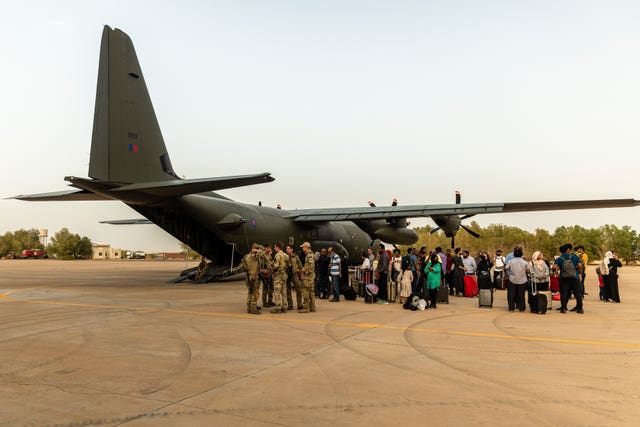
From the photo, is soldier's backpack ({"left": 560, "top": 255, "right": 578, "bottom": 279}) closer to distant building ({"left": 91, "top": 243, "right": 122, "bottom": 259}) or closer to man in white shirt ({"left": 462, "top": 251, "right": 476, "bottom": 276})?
man in white shirt ({"left": 462, "top": 251, "right": 476, "bottom": 276})

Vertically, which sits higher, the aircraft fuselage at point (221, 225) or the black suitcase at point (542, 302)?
the aircraft fuselage at point (221, 225)

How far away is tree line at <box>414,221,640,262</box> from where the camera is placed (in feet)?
225

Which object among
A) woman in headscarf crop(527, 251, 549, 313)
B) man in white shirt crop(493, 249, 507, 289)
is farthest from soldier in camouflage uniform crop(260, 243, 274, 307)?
man in white shirt crop(493, 249, 507, 289)

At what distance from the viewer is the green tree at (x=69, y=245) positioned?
306 ft

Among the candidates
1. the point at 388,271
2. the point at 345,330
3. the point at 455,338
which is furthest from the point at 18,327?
the point at 388,271

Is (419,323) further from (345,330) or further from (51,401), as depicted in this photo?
(51,401)

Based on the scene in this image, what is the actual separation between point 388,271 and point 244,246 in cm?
878

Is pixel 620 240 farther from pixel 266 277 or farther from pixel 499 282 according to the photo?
pixel 266 277

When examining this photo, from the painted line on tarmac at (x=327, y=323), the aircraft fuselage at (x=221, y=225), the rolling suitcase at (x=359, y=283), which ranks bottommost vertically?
the painted line on tarmac at (x=327, y=323)

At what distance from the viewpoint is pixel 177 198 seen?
57.7ft

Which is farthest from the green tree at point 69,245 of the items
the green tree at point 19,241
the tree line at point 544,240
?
the tree line at point 544,240

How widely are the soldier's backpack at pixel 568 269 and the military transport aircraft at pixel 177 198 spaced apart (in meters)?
8.22

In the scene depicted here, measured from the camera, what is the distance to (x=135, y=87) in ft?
52.5

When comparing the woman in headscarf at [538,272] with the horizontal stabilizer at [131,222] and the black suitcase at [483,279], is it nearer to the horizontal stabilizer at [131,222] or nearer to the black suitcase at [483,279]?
the black suitcase at [483,279]
